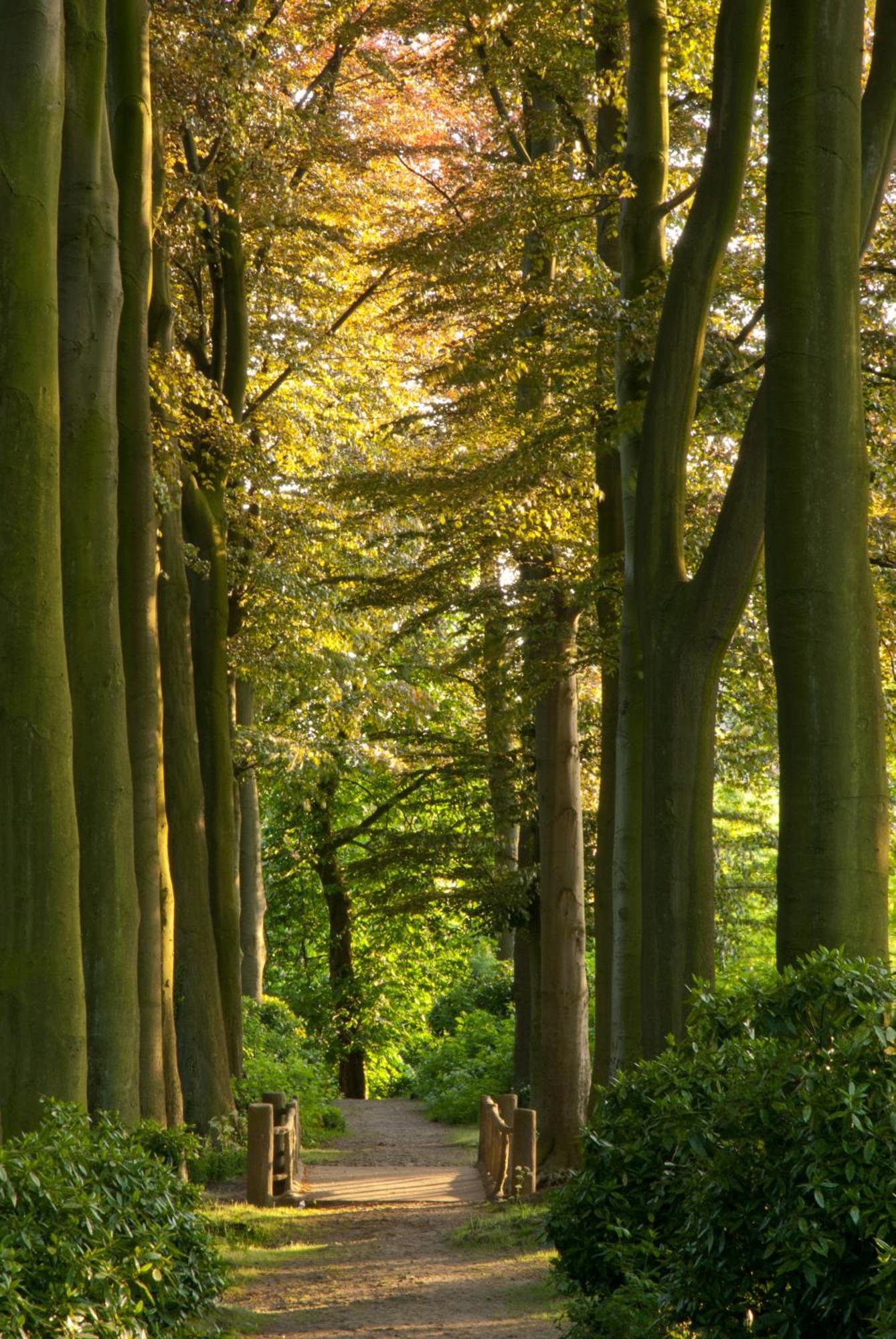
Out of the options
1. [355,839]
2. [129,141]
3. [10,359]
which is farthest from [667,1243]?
[355,839]

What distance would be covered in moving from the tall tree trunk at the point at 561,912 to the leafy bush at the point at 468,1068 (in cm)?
1047

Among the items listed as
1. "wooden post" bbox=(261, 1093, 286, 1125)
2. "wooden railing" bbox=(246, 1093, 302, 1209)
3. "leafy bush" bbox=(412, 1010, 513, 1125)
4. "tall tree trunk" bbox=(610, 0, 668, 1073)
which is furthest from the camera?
"leafy bush" bbox=(412, 1010, 513, 1125)

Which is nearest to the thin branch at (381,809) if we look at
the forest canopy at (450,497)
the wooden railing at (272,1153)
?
the forest canopy at (450,497)

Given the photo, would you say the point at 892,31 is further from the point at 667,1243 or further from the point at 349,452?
the point at 349,452

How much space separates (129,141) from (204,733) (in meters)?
8.02

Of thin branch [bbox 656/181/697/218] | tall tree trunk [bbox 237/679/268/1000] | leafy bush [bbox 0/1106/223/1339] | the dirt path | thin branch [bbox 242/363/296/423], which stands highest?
thin branch [bbox 242/363/296/423]

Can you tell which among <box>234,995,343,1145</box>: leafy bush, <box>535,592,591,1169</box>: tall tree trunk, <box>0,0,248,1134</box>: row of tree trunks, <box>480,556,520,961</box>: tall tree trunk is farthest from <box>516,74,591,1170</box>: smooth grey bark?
<box>0,0,248,1134</box>: row of tree trunks

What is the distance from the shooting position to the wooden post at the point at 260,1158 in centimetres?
1394

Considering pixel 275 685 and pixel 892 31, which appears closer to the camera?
pixel 892 31

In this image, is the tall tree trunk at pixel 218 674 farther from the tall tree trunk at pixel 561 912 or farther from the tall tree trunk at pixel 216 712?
the tall tree trunk at pixel 561 912

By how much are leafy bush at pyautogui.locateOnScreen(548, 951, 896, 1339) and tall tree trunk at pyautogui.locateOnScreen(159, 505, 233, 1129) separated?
29.9ft

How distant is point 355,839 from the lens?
30.0 meters

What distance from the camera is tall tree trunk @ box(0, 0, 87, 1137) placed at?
6.83 m

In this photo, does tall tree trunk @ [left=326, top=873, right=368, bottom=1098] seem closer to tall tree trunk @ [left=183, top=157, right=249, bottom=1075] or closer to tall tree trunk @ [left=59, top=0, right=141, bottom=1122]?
tall tree trunk @ [left=183, top=157, right=249, bottom=1075]
